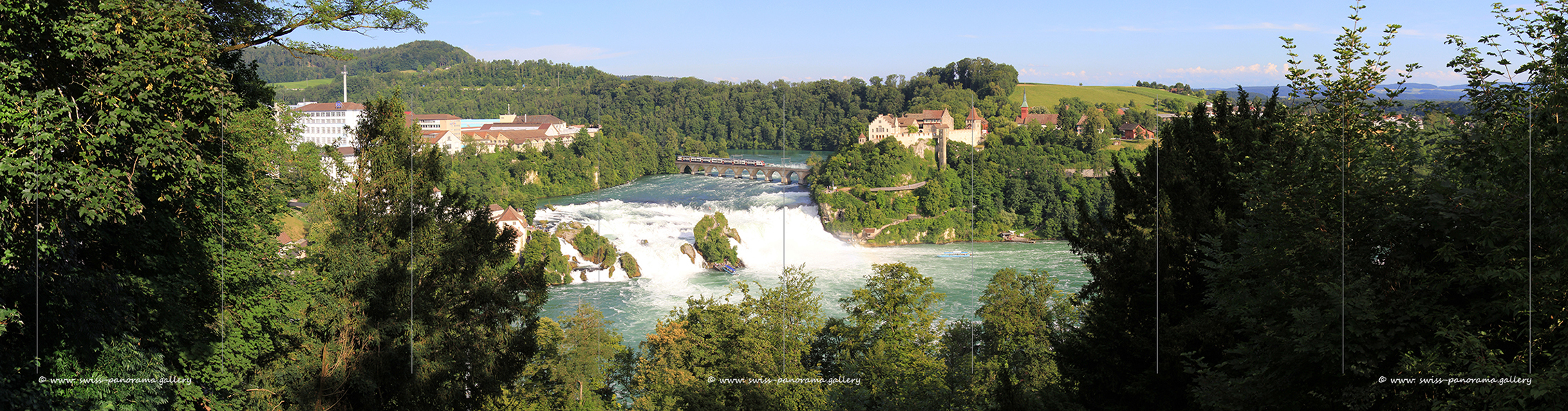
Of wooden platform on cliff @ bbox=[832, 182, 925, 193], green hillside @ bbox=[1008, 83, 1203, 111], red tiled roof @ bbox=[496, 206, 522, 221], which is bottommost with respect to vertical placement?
red tiled roof @ bbox=[496, 206, 522, 221]

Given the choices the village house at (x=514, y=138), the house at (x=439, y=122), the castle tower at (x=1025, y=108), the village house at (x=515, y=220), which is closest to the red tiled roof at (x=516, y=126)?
the village house at (x=514, y=138)

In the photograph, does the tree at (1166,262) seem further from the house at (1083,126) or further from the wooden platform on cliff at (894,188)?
the house at (1083,126)

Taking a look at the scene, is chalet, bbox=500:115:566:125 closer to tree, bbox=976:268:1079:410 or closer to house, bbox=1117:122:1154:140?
house, bbox=1117:122:1154:140

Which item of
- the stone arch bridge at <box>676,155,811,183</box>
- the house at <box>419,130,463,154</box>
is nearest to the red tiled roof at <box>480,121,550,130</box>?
the house at <box>419,130,463,154</box>

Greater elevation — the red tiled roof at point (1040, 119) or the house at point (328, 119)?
the red tiled roof at point (1040, 119)

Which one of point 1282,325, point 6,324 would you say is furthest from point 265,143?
point 1282,325

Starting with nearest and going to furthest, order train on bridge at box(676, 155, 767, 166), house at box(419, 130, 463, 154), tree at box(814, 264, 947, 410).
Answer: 1. tree at box(814, 264, 947, 410)
2. house at box(419, 130, 463, 154)
3. train on bridge at box(676, 155, 767, 166)

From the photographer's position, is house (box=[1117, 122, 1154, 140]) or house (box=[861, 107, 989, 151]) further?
house (box=[861, 107, 989, 151])
